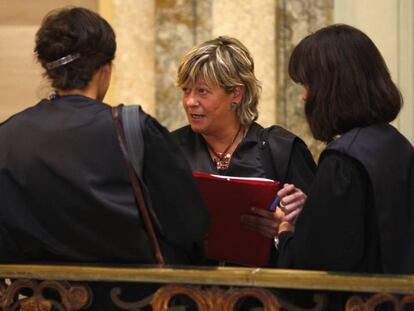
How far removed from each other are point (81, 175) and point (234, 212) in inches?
32.1

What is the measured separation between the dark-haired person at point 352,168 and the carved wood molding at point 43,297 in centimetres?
76

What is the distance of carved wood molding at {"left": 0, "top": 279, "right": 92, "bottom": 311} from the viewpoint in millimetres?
3783

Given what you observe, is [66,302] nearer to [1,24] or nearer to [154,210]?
[154,210]

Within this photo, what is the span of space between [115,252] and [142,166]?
332mm

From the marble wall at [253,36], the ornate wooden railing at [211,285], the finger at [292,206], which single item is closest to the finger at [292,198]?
the finger at [292,206]

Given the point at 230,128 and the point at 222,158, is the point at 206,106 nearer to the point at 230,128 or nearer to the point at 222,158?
the point at 230,128

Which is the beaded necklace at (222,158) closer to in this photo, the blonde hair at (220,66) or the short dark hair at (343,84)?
the blonde hair at (220,66)

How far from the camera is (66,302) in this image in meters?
3.80

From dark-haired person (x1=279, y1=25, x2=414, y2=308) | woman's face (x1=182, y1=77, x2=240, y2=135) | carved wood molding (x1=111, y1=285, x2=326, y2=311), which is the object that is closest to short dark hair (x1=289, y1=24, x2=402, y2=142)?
dark-haired person (x1=279, y1=25, x2=414, y2=308)

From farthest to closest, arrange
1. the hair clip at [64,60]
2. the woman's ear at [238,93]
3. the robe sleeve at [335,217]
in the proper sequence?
the woman's ear at [238,93] → the hair clip at [64,60] → the robe sleeve at [335,217]

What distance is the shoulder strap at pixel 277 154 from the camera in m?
4.60

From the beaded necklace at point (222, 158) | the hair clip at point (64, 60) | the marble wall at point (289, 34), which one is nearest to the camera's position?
the hair clip at point (64, 60)

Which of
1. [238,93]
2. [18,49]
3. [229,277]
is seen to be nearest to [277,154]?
[238,93]

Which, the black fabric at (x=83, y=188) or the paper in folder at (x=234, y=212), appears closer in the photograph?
the black fabric at (x=83, y=188)
